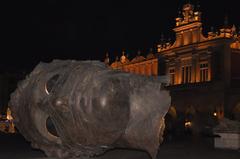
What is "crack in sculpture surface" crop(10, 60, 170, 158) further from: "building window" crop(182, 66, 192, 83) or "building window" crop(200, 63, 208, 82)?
"building window" crop(182, 66, 192, 83)

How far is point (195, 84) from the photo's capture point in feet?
155

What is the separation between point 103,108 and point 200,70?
4046 centimetres

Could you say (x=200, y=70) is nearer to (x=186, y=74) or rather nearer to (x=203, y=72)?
(x=203, y=72)

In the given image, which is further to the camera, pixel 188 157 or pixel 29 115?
pixel 188 157

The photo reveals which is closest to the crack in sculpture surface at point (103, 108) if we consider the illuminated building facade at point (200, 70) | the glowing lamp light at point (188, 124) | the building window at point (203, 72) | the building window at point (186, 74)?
the illuminated building facade at point (200, 70)

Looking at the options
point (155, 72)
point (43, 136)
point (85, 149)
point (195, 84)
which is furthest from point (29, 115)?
point (155, 72)

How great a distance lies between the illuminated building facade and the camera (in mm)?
43750

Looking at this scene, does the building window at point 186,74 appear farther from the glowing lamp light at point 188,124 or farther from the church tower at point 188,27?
the glowing lamp light at point 188,124

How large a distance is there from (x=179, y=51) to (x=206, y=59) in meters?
4.19

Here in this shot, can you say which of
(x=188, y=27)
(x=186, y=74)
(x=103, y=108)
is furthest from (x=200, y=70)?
(x=103, y=108)

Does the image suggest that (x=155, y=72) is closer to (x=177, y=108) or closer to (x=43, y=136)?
(x=177, y=108)

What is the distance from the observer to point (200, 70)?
48219 mm

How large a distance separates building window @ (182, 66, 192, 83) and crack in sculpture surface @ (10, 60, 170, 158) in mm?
40907

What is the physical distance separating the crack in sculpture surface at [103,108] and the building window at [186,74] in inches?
1610
